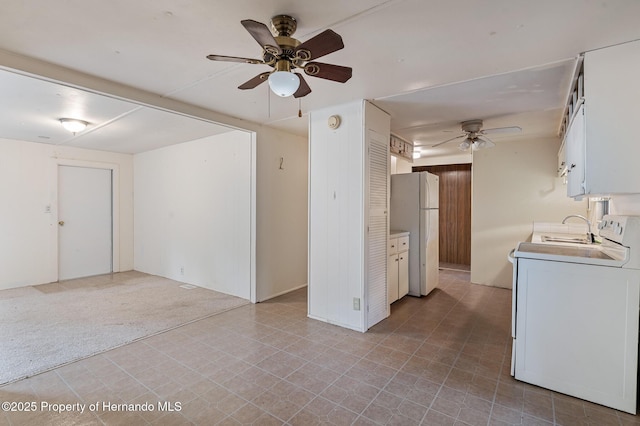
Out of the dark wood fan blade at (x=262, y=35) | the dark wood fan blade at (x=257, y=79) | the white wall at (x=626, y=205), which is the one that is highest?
the dark wood fan blade at (x=262, y=35)

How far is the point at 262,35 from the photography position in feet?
5.00

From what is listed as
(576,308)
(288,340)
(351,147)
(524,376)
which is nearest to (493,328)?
(524,376)

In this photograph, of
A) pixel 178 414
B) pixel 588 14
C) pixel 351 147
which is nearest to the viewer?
pixel 588 14

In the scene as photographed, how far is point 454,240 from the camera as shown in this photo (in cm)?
685

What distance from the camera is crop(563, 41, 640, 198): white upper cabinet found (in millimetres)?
1957

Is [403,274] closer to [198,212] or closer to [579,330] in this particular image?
[579,330]

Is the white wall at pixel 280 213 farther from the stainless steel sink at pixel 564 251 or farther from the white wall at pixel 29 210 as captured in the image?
the white wall at pixel 29 210

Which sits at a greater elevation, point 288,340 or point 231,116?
point 231,116

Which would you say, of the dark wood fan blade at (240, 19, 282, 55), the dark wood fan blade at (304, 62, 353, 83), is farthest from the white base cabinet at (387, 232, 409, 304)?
the dark wood fan blade at (240, 19, 282, 55)

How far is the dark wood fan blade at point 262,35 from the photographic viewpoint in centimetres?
141

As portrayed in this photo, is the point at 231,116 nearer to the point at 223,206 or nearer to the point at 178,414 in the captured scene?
the point at 223,206

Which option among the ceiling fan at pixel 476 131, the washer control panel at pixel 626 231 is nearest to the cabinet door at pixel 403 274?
the ceiling fan at pixel 476 131

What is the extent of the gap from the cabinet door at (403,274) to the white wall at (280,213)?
1.58 metres

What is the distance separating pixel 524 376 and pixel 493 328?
43.1 inches
